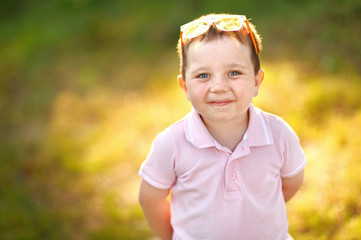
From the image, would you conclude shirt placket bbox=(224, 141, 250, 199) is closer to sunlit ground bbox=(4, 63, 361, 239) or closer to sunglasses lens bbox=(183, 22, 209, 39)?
sunglasses lens bbox=(183, 22, 209, 39)

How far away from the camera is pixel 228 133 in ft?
5.52

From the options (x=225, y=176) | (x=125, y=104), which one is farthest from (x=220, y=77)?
(x=125, y=104)

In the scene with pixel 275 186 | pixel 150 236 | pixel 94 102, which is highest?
pixel 94 102

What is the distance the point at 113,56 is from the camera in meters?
5.09

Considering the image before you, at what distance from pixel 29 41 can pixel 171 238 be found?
4465 millimetres

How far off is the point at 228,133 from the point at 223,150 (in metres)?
0.10

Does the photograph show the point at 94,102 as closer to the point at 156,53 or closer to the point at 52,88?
the point at 52,88

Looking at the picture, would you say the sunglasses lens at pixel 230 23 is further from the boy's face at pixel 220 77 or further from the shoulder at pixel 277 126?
the shoulder at pixel 277 126

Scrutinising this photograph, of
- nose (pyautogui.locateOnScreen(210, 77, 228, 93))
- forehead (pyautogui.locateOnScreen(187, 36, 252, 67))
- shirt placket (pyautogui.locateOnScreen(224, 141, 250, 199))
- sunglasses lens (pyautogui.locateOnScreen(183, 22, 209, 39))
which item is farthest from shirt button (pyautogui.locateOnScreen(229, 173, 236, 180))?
sunglasses lens (pyautogui.locateOnScreen(183, 22, 209, 39))

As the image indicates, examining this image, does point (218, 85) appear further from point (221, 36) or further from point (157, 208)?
point (157, 208)

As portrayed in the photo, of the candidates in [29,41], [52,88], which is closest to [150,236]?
[52,88]

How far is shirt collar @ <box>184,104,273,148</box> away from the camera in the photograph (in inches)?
64.1

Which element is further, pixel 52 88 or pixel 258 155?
pixel 52 88

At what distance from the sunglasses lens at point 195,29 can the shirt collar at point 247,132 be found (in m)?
0.33
